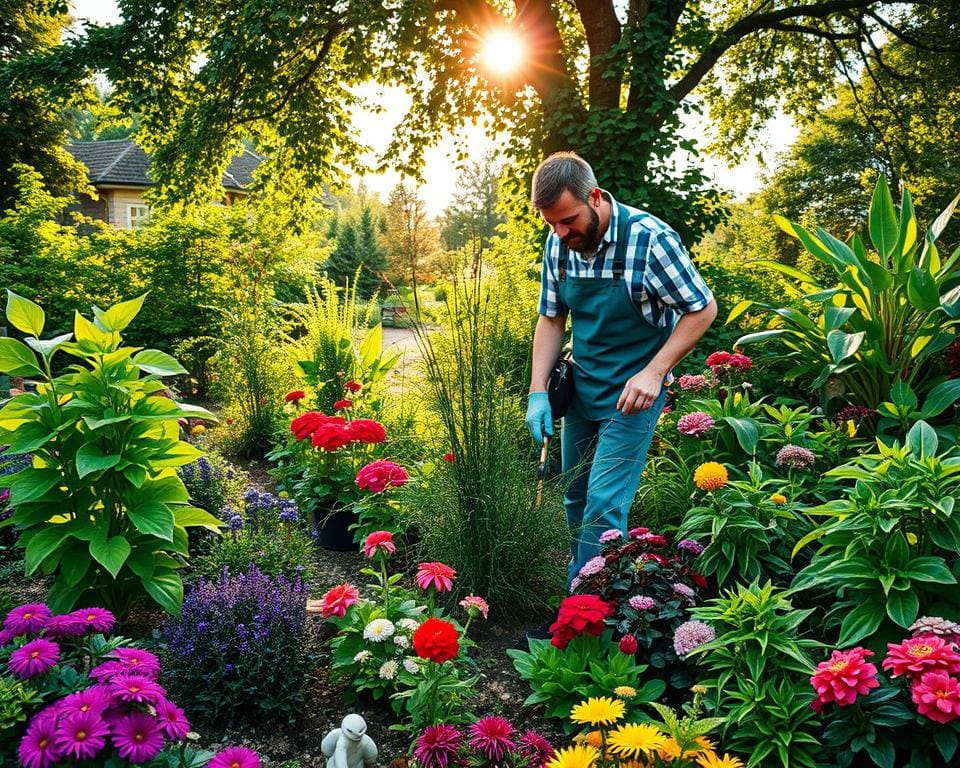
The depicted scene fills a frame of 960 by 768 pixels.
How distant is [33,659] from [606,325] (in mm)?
2084

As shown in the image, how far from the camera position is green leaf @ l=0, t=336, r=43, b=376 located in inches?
96.7

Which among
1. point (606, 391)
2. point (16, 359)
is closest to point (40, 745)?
point (16, 359)

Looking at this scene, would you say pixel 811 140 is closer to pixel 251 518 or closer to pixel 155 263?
pixel 155 263

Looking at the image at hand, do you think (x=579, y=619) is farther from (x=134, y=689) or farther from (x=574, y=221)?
(x=574, y=221)

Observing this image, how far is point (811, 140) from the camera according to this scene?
60.7 ft

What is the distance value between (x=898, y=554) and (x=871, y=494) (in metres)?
0.18

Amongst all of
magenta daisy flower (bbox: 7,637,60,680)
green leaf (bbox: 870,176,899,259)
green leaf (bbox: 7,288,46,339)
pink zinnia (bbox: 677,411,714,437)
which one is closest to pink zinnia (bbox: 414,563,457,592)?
magenta daisy flower (bbox: 7,637,60,680)

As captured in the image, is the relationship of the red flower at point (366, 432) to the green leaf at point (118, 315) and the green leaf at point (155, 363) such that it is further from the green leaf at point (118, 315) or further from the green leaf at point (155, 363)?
the green leaf at point (118, 315)

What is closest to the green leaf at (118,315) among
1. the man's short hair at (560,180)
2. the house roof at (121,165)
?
the man's short hair at (560,180)

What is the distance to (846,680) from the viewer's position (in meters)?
1.60

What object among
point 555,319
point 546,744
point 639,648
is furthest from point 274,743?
point 555,319

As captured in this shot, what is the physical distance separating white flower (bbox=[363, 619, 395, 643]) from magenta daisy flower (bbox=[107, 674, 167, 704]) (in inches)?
27.0

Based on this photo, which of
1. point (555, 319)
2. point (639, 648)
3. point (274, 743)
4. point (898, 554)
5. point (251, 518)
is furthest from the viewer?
point (251, 518)

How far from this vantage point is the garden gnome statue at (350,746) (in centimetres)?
179
